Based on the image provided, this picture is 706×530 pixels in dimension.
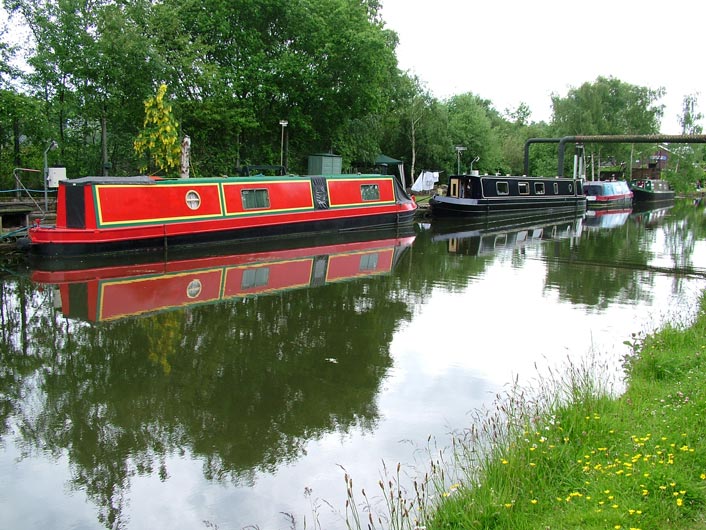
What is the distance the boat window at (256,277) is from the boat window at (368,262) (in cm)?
177

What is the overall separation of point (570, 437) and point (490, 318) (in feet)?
13.9

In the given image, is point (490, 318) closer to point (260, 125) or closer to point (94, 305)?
point (94, 305)

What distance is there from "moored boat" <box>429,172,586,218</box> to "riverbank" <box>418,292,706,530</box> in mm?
17448

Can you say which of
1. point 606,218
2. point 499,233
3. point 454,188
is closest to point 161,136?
point 499,233

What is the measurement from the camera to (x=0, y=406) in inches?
202

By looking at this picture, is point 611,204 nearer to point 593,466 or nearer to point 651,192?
point 651,192

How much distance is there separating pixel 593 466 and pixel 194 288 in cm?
721

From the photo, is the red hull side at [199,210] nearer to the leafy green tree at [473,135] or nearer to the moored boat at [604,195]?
the moored boat at [604,195]

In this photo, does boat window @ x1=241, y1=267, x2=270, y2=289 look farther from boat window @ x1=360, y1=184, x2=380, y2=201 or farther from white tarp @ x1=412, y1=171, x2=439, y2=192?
white tarp @ x1=412, y1=171, x2=439, y2=192

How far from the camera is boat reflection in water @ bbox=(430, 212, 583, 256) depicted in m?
15.8

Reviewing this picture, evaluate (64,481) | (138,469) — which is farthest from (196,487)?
(64,481)

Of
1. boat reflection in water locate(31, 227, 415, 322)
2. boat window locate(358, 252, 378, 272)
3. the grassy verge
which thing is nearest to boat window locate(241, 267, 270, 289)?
boat reflection in water locate(31, 227, 415, 322)

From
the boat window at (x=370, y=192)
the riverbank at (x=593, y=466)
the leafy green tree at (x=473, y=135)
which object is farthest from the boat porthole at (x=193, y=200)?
the leafy green tree at (x=473, y=135)

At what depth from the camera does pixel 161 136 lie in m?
15.2
